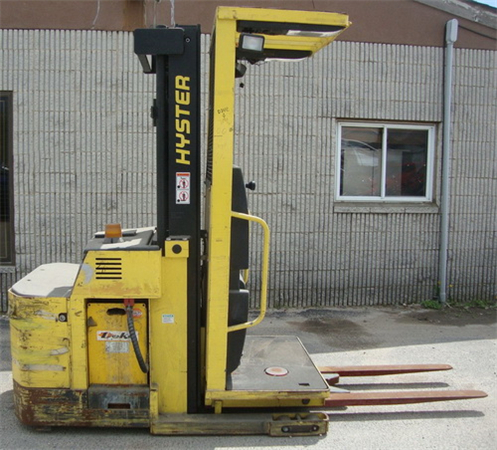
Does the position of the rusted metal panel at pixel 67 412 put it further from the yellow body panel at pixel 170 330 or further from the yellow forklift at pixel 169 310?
the yellow body panel at pixel 170 330

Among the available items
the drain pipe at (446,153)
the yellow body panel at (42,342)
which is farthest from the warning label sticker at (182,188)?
the drain pipe at (446,153)

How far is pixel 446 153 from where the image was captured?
23.1 ft

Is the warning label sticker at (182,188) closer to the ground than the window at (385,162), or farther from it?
closer to the ground

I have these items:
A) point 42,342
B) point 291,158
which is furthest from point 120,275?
point 291,158

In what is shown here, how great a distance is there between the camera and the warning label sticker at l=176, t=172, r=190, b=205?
11.3ft

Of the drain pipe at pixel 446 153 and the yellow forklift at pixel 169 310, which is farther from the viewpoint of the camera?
the drain pipe at pixel 446 153

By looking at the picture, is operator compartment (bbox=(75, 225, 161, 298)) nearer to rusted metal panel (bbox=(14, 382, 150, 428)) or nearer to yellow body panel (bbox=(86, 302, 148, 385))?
yellow body panel (bbox=(86, 302, 148, 385))

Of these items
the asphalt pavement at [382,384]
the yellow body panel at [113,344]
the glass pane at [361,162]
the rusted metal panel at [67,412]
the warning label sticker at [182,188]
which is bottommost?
the asphalt pavement at [382,384]

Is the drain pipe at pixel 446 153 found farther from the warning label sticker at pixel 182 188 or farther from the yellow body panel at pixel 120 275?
the yellow body panel at pixel 120 275

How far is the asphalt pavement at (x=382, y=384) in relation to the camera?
3436mm

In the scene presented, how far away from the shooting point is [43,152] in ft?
20.9

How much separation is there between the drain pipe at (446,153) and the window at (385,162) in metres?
0.22

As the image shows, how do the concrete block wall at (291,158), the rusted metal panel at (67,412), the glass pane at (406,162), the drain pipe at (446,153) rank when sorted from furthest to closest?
the glass pane at (406,162)
the drain pipe at (446,153)
the concrete block wall at (291,158)
the rusted metal panel at (67,412)

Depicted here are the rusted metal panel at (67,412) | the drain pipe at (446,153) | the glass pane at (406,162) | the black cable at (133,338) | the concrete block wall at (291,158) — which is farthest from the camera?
the glass pane at (406,162)
